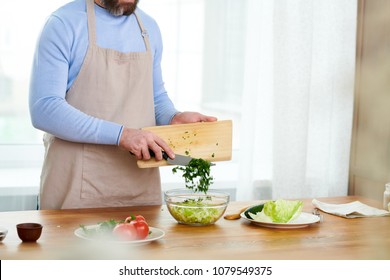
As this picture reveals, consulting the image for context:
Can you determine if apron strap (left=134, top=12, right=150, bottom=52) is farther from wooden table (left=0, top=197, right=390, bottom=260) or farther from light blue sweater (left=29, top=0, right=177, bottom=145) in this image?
wooden table (left=0, top=197, right=390, bottom=260)

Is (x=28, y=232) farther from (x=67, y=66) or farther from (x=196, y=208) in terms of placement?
(x=67, y=66)

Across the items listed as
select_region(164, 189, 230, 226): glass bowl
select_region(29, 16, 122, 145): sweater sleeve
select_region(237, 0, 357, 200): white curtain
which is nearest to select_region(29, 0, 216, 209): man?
select_region(29, 16, 122, 145): sweater sleeve

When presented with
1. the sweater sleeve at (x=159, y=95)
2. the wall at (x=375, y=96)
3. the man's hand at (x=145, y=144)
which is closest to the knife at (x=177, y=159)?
the man's hand at (x=145, y=144)

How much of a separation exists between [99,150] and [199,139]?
0.30 m

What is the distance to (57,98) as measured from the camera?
1697 millimetres

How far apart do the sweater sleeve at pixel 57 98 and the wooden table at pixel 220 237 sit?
0.70 ft

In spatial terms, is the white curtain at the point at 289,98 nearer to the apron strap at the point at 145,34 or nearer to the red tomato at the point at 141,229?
the apron strap at the point at 145,34

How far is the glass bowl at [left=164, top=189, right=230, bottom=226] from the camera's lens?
1.48 metres

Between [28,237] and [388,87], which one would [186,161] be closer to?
[28,237]

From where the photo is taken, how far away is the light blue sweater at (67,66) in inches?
66.2

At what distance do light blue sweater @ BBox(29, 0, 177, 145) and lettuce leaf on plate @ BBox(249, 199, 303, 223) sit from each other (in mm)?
445

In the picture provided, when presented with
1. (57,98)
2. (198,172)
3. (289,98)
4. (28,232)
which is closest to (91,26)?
(57,98)

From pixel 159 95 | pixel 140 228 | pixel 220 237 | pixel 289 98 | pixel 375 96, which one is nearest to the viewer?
pixel 375 96
